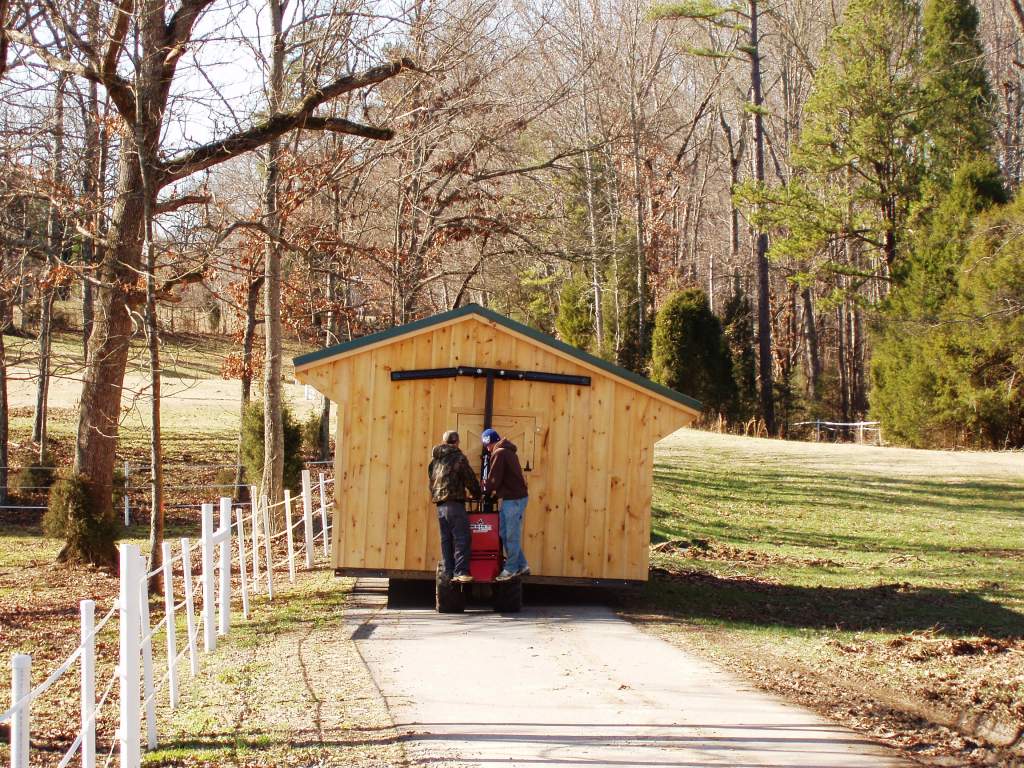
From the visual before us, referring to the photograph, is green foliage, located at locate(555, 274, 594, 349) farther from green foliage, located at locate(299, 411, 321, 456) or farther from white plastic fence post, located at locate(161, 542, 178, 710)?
white plastic fence post, located at locate(161, 542, 178, 710)

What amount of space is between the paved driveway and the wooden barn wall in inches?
68.7

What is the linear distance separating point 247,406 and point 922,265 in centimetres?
2435

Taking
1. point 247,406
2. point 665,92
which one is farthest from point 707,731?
point 665,92

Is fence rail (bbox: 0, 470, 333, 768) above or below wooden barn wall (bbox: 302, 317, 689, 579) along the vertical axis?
below

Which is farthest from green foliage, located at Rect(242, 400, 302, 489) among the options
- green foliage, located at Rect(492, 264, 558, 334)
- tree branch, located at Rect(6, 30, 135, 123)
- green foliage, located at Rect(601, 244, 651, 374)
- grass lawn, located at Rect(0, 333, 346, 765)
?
green foliage, located at Rect(492, 264, 558, 334)

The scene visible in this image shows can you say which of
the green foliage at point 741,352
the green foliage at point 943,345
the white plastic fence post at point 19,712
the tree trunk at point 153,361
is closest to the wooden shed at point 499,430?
A: the tree trunk at point 153,361

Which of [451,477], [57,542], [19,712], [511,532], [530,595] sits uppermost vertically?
[451,477]

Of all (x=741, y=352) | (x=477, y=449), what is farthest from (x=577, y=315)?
(x=477, y=449)

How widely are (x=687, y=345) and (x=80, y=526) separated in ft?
93.3

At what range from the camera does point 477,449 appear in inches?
A: 539

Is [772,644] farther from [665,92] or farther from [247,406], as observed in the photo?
[665,92]

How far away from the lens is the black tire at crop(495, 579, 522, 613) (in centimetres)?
1288

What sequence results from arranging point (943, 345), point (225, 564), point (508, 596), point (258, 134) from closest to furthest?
point (225, 564), point (508, 596), point (258, 134), point (943, 345)

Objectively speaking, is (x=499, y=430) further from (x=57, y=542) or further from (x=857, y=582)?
(x=57, y=542)
